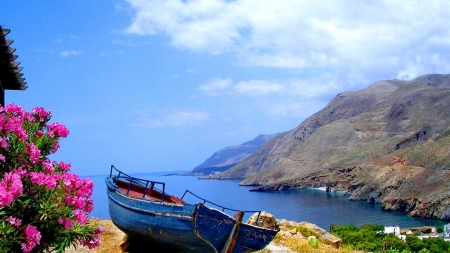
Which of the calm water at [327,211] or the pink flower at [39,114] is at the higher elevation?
the pink flower at [39,114]

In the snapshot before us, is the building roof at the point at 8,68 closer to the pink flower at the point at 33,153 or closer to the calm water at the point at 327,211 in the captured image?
the pink flower at the point at 33,153

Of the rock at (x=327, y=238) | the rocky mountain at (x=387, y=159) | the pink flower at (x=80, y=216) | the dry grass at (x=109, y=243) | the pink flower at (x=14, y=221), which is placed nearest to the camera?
the pink flower at (x=14, y=221)

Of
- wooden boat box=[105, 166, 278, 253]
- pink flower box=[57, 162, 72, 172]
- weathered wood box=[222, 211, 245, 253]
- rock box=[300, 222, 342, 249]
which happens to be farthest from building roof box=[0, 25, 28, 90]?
rock box=[300, 222, 342, 249]

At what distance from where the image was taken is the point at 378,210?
10556cm

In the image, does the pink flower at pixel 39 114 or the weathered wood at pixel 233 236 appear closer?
the pink flower at pixel 39 114

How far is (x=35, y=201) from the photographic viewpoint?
5352 millimetres

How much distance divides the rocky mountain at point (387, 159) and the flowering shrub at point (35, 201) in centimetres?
9752

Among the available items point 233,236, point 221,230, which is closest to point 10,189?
point 221,230

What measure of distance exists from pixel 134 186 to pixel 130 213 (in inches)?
203

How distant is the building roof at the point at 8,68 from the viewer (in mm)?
9281

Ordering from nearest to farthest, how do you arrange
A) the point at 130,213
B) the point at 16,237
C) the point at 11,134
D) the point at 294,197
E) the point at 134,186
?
the point at 16,237, the point at 11,134, the point at 130,213, the point at 134,186, the point at 294,197


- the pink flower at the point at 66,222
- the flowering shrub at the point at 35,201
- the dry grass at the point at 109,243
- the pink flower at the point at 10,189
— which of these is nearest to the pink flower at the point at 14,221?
the flowering shrub at the point at 35,201

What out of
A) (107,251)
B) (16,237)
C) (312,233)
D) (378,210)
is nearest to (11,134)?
(16,237)

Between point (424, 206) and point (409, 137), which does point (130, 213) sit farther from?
point (409, 137)
